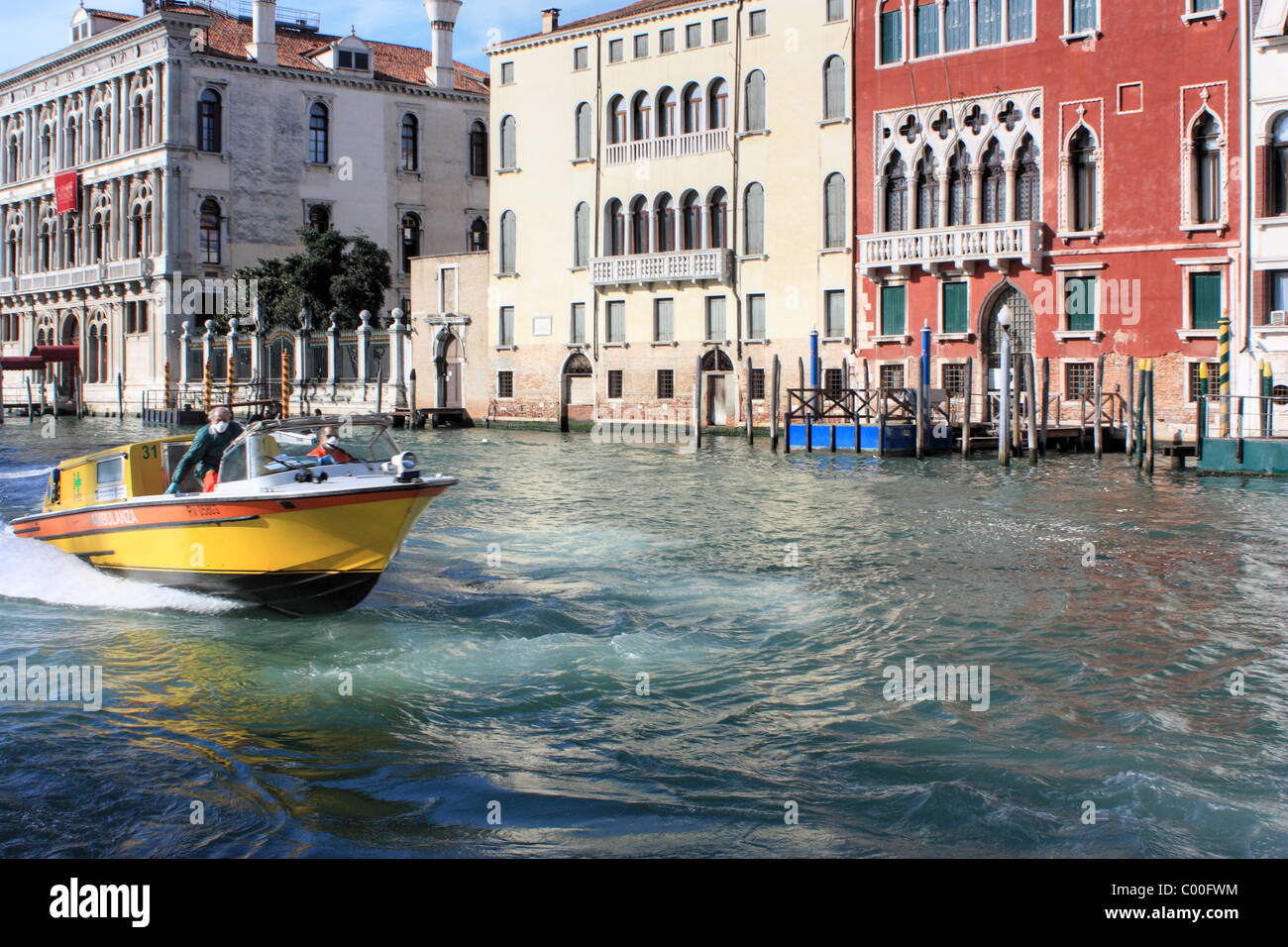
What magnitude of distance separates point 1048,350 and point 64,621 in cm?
2204

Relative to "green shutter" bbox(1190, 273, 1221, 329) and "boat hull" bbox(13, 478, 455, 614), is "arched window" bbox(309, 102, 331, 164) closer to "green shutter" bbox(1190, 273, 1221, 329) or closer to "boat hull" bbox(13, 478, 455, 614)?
"green shutter" bbox(1190, 273, 1221, 329)

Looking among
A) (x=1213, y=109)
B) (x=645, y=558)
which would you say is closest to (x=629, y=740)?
(x=645, y=558)

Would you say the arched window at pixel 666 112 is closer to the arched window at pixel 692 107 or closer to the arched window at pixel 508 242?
the arched window at pixel 692 107

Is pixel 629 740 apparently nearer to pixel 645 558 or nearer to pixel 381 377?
pixel 645 558

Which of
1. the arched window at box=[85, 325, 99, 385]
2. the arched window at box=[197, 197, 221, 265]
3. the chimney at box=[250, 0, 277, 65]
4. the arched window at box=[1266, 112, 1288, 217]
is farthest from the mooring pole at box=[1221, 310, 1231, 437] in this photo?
the arched window at box=[85, 325, 99, 385]

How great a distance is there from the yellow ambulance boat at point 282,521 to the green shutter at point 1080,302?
66.2 feet

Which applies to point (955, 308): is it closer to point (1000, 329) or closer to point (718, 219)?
point (1000, 329)

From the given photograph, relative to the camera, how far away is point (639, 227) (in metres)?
35.2

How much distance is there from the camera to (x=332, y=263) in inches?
1698

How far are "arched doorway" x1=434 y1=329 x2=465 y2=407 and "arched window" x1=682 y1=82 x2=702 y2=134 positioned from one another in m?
9.56

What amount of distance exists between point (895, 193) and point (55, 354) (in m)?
33.7

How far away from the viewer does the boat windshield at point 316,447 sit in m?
9.52
